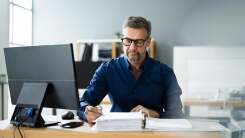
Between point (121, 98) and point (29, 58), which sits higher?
point (29, 58)

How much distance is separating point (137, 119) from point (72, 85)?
27 cm

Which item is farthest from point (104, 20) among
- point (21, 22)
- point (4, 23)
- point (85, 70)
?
point (4, 23)

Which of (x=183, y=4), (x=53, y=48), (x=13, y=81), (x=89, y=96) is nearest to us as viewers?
(x=53, y=48)

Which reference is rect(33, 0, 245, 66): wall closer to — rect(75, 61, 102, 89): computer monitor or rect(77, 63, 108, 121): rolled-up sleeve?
rect(75, 61, 102, 89): computer monitor

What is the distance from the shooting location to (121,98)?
1.64m

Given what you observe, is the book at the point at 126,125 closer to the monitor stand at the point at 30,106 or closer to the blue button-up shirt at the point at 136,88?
the monitor stand at the point at 30,106

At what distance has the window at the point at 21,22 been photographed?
4293 mm

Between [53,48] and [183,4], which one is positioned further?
[183,4]

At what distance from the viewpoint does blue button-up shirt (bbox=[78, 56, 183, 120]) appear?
5.34ft

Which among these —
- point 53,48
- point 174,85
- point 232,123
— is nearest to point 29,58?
point 53,48

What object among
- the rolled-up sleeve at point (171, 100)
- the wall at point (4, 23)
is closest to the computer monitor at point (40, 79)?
the rolled-up sleeve at point (171, 100)

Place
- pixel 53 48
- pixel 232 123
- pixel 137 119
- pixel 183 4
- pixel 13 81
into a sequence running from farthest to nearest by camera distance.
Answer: pixel 183 4 < pixel 13 81 < pixel 53 48 < pixel 137 119 < pixel 232 123

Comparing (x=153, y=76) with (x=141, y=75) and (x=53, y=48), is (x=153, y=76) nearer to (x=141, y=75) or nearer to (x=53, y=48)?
(x=141, y=75)

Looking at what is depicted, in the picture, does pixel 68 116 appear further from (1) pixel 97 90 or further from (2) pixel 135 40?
(2) pixel 135 40
